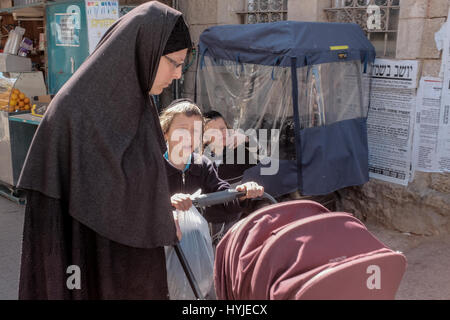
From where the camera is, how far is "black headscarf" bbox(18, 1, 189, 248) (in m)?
1.66

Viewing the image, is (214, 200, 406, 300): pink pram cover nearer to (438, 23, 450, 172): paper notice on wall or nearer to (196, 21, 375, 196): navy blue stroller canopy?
(196, 21, 375, 196): navy blue stroller canopy

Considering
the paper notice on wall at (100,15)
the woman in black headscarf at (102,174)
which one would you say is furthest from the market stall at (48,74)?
the woman in black headscarf at (102,174)

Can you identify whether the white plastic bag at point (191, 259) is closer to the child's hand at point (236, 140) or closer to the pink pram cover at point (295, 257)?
the pink pram cover at point (295, 257)

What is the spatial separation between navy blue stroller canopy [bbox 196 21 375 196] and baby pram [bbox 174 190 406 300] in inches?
110

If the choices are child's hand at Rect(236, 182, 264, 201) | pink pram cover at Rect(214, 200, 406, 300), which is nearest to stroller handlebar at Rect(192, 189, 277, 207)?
child's hand at Rect(236, 182, 264, 201)

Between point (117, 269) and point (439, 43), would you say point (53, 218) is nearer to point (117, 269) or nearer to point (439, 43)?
point (117, 269)

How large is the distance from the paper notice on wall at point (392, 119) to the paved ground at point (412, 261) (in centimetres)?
56

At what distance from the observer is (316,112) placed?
4.54m

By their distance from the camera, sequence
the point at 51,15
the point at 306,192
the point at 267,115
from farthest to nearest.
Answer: the point at 51,15 < the point at 267,115 < the point at 306,192

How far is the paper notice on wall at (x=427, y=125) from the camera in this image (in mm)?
4430

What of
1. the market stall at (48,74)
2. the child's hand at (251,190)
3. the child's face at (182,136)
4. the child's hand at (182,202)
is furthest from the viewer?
the market stall at (48,74)

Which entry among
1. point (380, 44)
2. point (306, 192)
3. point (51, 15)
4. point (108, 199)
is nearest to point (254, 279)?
point (108, 199)

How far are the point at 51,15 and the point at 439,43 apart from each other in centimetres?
459

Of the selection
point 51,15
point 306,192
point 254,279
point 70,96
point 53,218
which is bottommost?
point 306,192
